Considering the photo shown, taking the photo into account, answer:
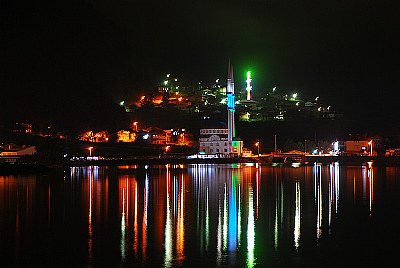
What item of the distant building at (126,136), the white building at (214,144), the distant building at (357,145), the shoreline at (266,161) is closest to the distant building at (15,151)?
the shoreline at (266,161)

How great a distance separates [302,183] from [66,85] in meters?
50.5

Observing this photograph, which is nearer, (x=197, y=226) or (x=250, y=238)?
(x=250, y=238)

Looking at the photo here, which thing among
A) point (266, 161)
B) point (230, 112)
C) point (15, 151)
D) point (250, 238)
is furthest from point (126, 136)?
point (250, 238)

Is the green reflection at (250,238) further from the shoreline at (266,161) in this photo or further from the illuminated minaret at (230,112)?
the illuminated minaret at (230,112)

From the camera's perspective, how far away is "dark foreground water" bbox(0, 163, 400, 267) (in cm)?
1166

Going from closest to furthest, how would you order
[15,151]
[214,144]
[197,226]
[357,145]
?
[197,226] < [15,151] < [214,144] < [357,145]

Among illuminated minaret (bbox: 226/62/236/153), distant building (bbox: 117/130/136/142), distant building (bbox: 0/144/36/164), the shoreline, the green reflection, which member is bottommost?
the green reflection

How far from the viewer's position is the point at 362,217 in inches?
684

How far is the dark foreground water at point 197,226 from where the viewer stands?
1166 cm

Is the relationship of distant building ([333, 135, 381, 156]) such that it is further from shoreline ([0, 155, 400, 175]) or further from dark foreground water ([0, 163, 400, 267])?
dark foreground water ([0, 163, 400, 267])

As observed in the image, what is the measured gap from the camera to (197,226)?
50.3 ft

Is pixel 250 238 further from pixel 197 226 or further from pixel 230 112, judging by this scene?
pixel 230 112

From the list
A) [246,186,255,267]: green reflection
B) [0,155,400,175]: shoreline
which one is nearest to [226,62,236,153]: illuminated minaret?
[0,155,400,175]: shoreline

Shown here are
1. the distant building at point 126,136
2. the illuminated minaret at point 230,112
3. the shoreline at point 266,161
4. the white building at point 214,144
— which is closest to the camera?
the shoreline at point 266,161
